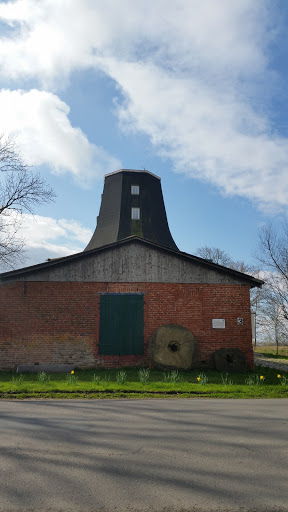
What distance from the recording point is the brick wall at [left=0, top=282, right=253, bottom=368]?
1296 cm

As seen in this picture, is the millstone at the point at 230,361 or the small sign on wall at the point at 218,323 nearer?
the millstone at the point at 230,361

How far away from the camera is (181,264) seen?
13.6 metres

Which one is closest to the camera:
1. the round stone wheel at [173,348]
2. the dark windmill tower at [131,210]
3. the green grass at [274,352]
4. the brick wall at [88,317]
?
the round stone wheel at [173,348]

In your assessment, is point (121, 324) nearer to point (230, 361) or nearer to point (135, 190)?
point (230, 361)

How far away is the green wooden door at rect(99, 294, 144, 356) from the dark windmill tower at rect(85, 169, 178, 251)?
11.9m

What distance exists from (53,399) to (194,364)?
5919 mm

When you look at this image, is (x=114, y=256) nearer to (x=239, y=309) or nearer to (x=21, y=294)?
(x=21, y=294)

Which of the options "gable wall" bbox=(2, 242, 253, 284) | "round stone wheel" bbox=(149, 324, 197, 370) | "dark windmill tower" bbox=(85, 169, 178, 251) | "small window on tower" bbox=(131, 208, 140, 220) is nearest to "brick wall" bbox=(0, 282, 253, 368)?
"gable wall" bbox=(2, 242, 253, 284)

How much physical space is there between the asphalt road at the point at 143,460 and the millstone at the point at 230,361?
6235 millimetres

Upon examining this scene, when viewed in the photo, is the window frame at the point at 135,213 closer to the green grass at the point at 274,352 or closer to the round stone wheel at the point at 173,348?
the green grass at the point at 274,352

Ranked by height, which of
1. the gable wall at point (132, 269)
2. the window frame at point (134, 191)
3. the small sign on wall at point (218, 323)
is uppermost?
the window frame at point (134, 191)

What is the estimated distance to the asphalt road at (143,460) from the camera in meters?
2.98

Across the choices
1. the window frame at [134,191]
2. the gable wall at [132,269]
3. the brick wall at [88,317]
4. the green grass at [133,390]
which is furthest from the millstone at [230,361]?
the window frame at [134,191]

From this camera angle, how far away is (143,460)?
3.86 m
